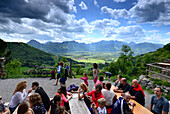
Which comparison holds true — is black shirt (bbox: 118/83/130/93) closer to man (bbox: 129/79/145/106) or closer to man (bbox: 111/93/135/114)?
man (bbox: 129/79/145/106)

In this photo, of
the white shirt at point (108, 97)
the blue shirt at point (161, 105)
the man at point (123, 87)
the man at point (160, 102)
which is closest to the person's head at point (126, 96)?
the white shirt at point (108, 97)


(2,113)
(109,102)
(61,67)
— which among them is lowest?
(2,113)

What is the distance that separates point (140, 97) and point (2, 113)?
15.0ft

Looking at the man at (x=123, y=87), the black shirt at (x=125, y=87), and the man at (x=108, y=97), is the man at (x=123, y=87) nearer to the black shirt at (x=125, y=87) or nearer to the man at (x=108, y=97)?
the black shirt at (x=125, y=87)

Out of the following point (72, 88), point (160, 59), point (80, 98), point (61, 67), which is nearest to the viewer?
point (80, 98)

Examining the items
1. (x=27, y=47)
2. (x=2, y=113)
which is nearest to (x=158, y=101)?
(x=2, y=113)

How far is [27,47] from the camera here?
305ft

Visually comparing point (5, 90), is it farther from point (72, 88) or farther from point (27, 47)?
point (27, 47)

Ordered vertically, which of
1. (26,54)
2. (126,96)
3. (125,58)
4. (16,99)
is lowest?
(26,54)

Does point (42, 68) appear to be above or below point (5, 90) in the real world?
above

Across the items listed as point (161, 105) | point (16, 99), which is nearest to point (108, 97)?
point (161, 105)

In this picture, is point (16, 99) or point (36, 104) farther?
point (16, 99)

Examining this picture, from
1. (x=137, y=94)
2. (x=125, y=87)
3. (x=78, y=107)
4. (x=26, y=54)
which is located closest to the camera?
(x=78, y=107)

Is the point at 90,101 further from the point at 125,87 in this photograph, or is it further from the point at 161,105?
the point at 161,105
